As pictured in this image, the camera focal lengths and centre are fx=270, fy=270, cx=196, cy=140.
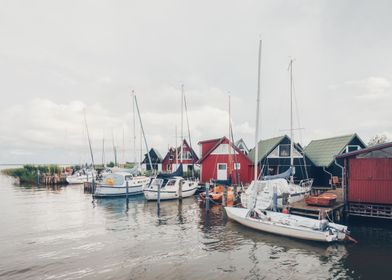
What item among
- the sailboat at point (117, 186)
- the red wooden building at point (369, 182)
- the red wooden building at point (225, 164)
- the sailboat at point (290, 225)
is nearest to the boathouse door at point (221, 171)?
the red wooden building at point (225, 164)

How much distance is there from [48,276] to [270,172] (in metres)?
29.0

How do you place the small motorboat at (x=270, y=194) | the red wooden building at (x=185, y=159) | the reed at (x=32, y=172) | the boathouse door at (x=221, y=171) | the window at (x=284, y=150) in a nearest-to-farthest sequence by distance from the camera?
the small motorboat at (x=270, y=194) < the window at (x=284, y=150) < the boathouse door at (x=221, y=171) < the red wooden building at (x=185, y=159) < the reed at (x=32, y=172)

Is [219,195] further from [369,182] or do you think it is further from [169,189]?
[369,182]

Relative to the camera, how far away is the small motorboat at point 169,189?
31609mm

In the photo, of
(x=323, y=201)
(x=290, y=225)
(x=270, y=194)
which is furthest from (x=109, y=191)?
(x=323, y=201)

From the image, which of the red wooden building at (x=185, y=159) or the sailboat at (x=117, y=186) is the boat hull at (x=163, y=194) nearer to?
the sailboat at (x=117, y=186)

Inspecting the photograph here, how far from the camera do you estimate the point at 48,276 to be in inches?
483

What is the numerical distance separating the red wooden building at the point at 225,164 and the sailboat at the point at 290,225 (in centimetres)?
1555

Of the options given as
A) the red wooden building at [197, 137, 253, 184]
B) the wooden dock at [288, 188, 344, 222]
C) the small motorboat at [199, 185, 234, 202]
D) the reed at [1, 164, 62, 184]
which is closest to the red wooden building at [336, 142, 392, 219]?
the wooden dock at [288, 188, 344, 222]

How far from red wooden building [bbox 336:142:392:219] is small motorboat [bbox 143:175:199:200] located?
17961mm

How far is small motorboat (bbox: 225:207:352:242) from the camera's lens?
1599 cm

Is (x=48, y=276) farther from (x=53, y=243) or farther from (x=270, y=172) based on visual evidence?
(x=270, y=172)

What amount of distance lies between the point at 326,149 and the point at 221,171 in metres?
13.9

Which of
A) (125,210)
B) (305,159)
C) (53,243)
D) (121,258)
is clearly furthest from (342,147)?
(53,243)
